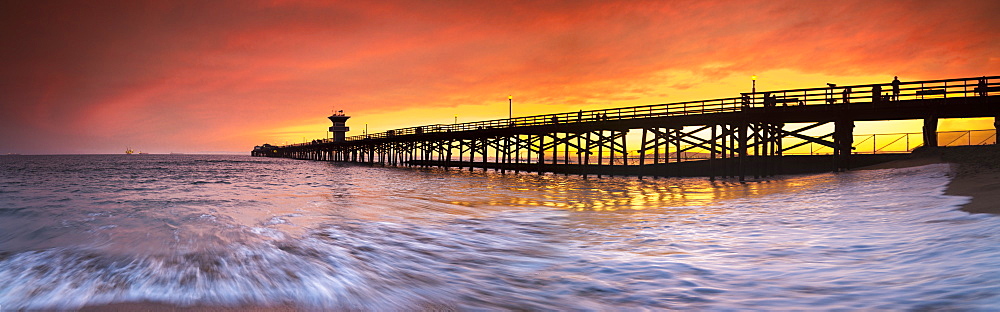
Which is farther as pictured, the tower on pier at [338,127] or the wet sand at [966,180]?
the tower on pier at [338,127]

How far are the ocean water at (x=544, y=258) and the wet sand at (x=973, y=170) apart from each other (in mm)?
338

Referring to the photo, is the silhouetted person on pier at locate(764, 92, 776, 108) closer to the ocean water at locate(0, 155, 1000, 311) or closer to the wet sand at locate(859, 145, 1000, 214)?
the wet sand at locate(859, 145, 1000, 214)

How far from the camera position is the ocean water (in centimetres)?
445

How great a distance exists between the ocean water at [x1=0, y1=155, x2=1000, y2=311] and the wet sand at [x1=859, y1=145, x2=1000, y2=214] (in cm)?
34

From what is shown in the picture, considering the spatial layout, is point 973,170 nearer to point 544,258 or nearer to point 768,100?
point 768,100

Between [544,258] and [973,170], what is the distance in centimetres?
1200

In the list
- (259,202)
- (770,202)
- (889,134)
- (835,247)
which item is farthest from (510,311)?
(889,134)

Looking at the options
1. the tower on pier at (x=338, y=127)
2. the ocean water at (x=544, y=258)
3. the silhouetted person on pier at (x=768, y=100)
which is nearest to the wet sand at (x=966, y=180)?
the ocean water at (x=544, y=258)

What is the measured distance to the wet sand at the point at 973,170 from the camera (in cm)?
721

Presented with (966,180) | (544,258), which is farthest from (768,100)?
(544,258)

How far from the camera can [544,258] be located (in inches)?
256

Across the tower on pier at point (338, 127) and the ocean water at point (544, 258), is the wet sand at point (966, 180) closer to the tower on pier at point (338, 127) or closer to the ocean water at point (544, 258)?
the ocean water at point (544, 258)

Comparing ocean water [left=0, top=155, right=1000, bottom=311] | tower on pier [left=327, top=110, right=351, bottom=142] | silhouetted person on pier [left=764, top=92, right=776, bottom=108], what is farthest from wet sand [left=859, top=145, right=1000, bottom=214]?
tower on pier [left=327, top=110, right=351, bottom=142]

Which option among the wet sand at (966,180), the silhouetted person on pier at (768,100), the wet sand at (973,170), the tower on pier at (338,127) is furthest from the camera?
the tower on pier at (338,127)
